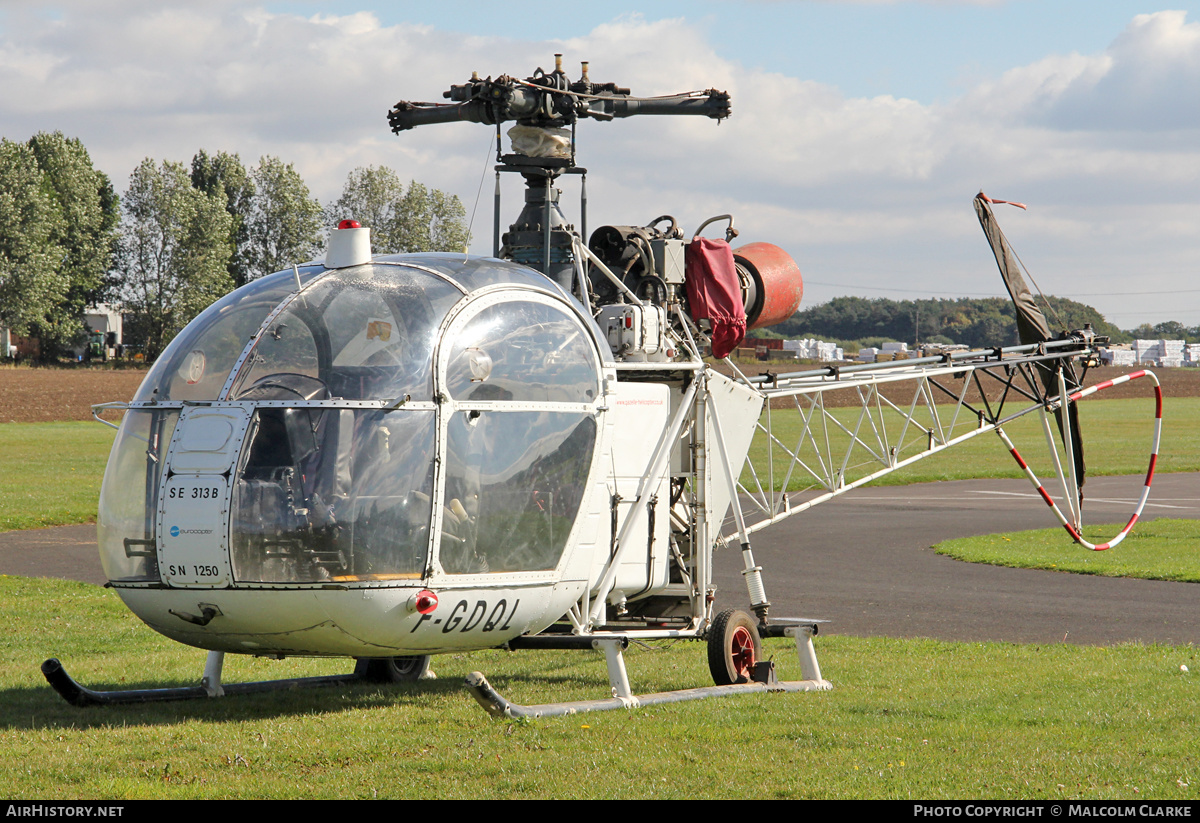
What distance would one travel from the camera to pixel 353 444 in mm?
6676

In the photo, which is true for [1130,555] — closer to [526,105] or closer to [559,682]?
[559,682]

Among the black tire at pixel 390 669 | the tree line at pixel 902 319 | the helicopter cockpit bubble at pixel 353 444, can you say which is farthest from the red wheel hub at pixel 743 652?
the tree line at pixel 902 319

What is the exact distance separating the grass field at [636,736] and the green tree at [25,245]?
64.1 meters

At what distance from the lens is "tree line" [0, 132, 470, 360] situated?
233 feet

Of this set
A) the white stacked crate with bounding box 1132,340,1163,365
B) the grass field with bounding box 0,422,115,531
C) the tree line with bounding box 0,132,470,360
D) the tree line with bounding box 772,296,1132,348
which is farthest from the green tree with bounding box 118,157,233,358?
the white stacked crate with bounding box 1132,340,1163,365

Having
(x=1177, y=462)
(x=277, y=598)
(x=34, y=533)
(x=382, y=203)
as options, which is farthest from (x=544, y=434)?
(x=382, y=203)

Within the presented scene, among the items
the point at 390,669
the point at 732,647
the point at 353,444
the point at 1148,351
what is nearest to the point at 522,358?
the point at 353,444

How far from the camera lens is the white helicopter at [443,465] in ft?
21.8

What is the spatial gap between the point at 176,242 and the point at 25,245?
8526 mm

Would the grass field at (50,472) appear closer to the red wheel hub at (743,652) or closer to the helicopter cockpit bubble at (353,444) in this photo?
the helicopter cockpit bubble at (353,444)

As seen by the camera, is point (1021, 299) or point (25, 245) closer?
point (1021, 299)

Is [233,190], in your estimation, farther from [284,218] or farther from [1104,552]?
[1104,552]

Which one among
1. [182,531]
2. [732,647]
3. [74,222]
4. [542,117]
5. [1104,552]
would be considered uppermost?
[74,222]

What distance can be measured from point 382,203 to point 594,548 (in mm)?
69923
